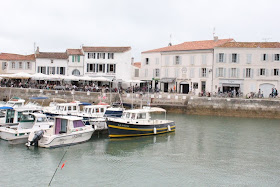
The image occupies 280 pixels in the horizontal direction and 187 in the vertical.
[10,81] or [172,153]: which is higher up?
[10,81]

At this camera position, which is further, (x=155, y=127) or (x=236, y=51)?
(x=236, y=51)

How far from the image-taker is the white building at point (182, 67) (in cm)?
4516

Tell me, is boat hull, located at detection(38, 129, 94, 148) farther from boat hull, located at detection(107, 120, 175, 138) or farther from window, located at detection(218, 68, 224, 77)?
window, located at detection(218, 68, 224, 77)

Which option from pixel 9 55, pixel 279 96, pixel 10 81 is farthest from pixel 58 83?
pixel 279 96

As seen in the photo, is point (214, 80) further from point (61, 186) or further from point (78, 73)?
point (61, 186)

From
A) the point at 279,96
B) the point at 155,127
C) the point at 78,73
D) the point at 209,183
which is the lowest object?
the point at 209,183

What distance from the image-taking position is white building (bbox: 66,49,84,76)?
49.2 m

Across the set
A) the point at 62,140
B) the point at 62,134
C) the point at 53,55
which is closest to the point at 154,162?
the point at 62,140

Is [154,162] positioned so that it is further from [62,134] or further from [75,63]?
[75,63]

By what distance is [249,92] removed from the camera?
142ft

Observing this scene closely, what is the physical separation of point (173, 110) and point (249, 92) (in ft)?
36.8

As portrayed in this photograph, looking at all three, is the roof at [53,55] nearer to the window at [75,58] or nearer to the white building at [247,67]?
the window at [75,58]

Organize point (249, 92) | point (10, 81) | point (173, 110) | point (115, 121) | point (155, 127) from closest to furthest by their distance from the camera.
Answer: point (115, 121) < point (155, 127) < point (173, 110) < point (249, 92) < point (10, 81)

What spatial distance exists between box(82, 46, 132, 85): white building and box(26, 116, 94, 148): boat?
2645 cm
